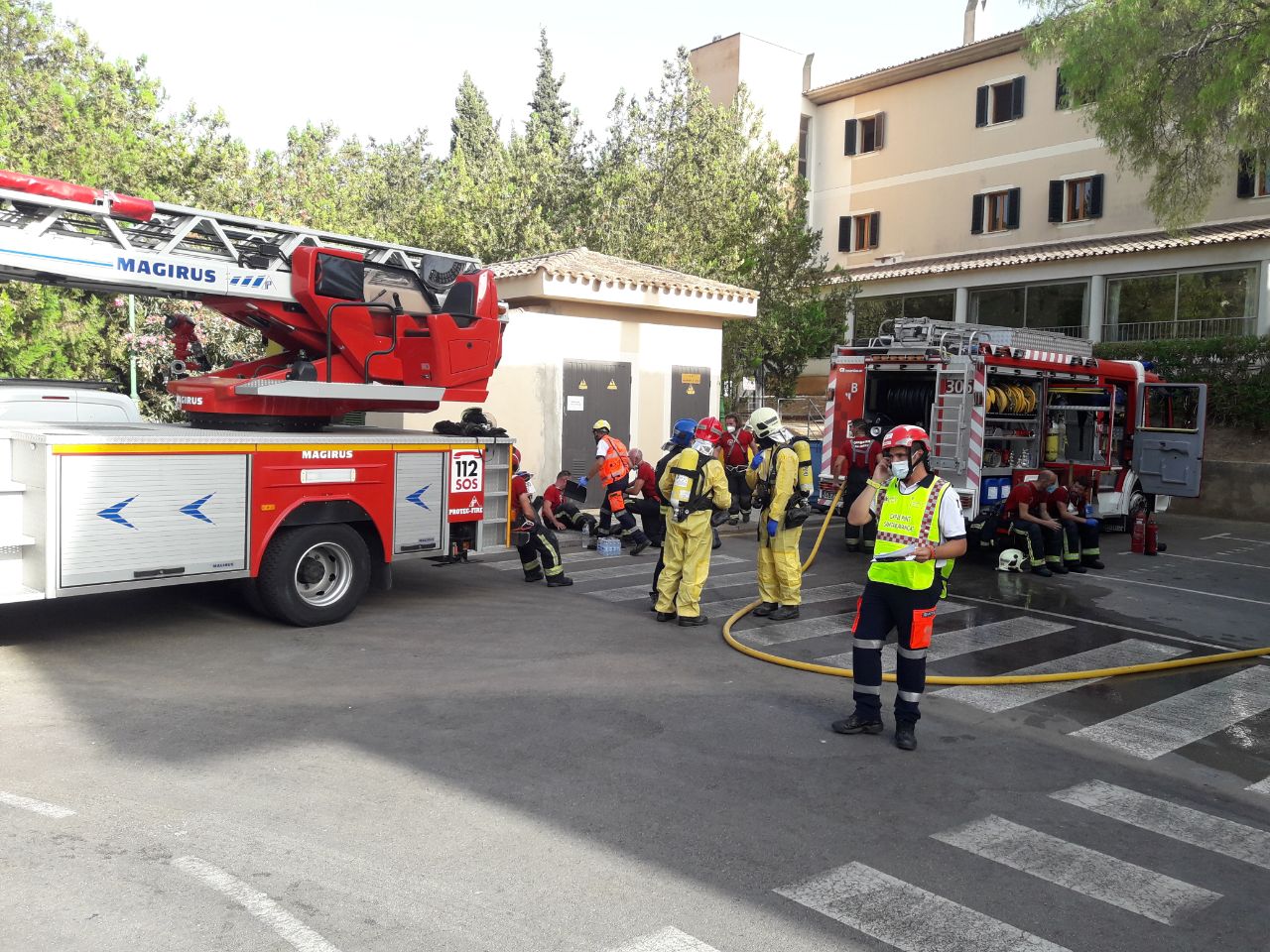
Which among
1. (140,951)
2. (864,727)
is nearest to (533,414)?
(864,727)

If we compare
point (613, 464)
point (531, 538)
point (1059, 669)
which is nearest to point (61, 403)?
point (531, 538)

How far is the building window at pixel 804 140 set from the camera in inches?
1395

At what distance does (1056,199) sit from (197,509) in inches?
1052

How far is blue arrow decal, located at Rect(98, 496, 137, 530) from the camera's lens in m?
7.29

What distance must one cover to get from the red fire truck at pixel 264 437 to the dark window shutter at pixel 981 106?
25.1 meters

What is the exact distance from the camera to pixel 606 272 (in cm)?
1761

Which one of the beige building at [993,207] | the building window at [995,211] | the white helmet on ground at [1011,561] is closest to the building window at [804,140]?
the beige building at [993,207]

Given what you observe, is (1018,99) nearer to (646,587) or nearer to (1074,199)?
(1074,199)

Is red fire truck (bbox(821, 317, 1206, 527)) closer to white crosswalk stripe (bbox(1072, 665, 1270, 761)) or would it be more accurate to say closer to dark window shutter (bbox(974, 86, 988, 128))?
white crosswalk stripe (bbox(1072, 665, 1270, 761))

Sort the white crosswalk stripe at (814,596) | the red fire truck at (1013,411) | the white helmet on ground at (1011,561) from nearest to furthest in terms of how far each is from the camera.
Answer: the white crosswalk stripe at (814,596)
the white helmet on ground at (1011,561)
the red fire truck at (1013,411)

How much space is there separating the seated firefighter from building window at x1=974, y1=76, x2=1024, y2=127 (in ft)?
74.1

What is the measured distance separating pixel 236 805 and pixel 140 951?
1329 mm

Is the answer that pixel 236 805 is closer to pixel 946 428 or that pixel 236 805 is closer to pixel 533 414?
pixel 946 428

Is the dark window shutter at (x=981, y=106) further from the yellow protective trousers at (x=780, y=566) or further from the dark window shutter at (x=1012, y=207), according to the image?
the yellow protective trousers at (x=780, y=566)
